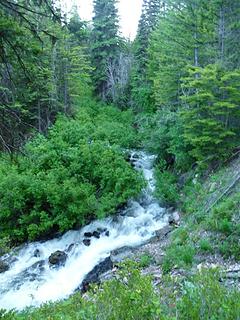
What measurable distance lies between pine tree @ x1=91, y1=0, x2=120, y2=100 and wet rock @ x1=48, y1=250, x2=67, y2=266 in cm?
2042

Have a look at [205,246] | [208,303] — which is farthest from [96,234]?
[208,303]

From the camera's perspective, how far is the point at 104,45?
1144 inches

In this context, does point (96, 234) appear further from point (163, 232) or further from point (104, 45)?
point (104, 45)

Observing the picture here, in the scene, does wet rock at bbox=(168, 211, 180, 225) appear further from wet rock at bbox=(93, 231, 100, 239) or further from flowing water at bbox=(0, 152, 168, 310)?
wet rock at bbox=(93, 231, 100, 239)

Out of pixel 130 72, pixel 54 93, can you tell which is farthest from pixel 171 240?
pixel 130 72

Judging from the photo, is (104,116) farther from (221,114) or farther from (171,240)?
(171,240)

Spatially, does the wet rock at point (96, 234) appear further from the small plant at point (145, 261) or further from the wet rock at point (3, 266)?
the wet rock at point (3, 266)

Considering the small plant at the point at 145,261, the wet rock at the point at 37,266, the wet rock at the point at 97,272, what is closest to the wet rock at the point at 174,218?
the small plant at the point at 145,261

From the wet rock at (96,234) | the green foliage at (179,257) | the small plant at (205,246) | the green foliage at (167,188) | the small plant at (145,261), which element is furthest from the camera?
the green foliage at (167,188)

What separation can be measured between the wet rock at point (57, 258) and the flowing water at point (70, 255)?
13cm

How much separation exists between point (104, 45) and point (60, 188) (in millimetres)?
20647

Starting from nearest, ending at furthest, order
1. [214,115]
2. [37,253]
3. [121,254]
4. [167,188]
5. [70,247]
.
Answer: [121,254]
[37,253]
[70,247]
[214,115]
[167,188]

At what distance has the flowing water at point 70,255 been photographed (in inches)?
353

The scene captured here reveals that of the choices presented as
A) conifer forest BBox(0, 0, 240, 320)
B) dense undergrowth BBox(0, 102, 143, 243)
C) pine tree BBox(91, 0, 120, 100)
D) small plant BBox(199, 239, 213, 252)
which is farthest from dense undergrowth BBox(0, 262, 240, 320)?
pine tree BBox(91, 0, 120, 100)
